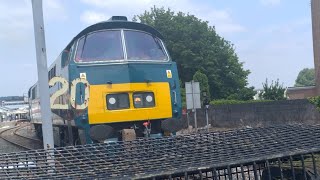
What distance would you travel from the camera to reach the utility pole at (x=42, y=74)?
567 centimetres

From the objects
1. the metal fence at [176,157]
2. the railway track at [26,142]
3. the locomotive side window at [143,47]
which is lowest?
the railway track at [26,142]

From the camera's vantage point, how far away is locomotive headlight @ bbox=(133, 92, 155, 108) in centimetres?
932

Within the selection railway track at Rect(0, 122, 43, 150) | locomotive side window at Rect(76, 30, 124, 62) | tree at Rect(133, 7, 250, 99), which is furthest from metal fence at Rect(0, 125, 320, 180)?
tree at Rect(133, 7, 250, 99)

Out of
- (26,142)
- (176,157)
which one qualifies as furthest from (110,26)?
(26,142)

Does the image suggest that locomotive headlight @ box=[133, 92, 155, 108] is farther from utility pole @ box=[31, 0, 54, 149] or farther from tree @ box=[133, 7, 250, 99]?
tree @ box=[133, 7, 250, 99]

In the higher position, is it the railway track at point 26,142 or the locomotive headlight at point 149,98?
the locomotive headlight at point 149,98

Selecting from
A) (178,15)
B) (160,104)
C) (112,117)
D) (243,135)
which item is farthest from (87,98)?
(178,15)

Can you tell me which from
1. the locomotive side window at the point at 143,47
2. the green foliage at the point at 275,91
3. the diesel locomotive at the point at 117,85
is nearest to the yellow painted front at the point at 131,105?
the diesel locomotive at the point at 117,85

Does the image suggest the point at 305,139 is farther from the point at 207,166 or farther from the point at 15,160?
the point at 15,160

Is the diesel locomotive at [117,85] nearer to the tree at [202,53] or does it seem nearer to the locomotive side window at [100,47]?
the locomotive side window at [100,47]

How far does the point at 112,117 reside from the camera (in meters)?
9.04

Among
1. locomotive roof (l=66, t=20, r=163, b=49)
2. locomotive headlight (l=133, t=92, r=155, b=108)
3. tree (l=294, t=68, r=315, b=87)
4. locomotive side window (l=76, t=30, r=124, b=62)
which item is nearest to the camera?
locomotive headlight (l=133, t=92, r=155, b=108)

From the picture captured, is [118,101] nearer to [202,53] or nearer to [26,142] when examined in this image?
[26,142]

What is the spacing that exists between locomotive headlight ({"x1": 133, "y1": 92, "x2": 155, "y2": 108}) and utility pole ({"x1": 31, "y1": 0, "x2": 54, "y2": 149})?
3509 mm
